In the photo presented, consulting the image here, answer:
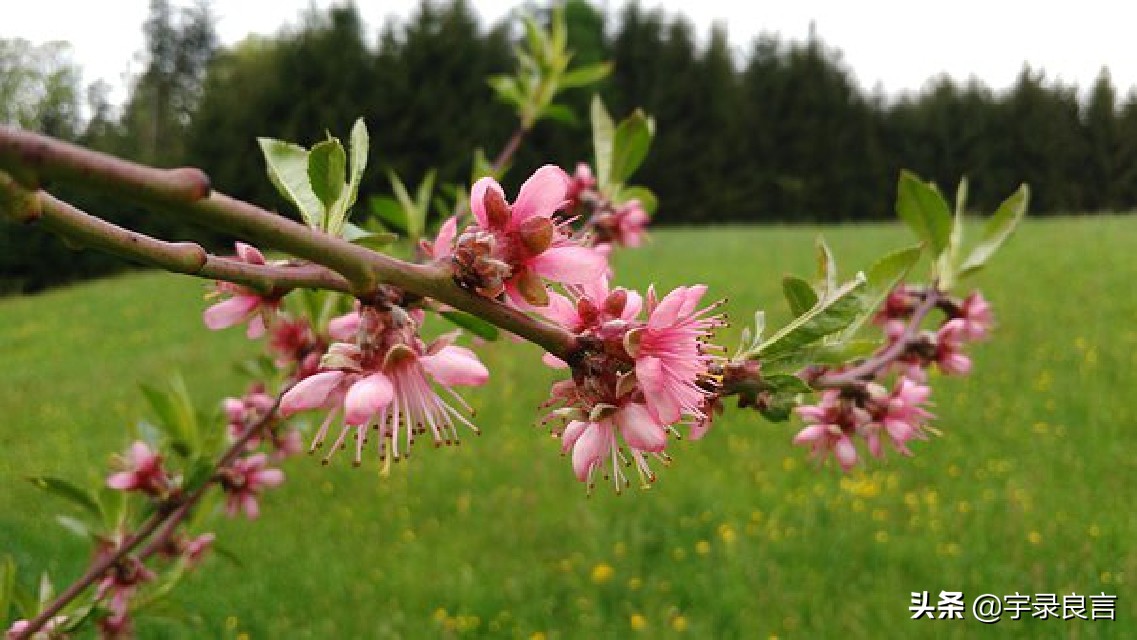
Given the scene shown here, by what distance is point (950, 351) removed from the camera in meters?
0.84

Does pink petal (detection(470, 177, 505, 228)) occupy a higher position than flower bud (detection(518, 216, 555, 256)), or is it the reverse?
pink petal (detection(470, 177, 505, 228))

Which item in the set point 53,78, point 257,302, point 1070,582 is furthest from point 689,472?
point 53,78

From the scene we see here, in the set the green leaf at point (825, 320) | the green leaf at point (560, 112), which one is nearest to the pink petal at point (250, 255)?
the green leaf at point (825, 320)

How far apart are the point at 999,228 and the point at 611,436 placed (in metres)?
0.50

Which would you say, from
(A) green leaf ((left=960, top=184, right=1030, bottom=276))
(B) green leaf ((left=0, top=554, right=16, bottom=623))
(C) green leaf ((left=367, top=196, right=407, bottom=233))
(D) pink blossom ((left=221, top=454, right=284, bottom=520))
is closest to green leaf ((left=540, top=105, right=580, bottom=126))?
(C) green leaf ((left=367, top=196, right=407, bottom=233))

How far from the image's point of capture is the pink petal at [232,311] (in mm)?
508

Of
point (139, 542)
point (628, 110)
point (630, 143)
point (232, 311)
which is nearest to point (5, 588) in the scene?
point (139, 542)

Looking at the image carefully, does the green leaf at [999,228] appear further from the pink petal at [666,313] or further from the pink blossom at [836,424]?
the pink petal at [666,313]

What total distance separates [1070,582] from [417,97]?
38.4ft

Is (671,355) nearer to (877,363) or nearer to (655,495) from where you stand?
(877,363)

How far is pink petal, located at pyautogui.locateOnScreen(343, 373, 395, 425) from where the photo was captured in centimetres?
37

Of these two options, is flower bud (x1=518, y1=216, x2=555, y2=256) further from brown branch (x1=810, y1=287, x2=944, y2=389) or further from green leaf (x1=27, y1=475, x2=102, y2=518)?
green leaf (x1=27, y1=475, x2=102, y2=518)

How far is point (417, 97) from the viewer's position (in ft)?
41.8

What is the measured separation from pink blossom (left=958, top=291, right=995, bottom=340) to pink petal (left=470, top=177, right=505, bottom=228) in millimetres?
716
